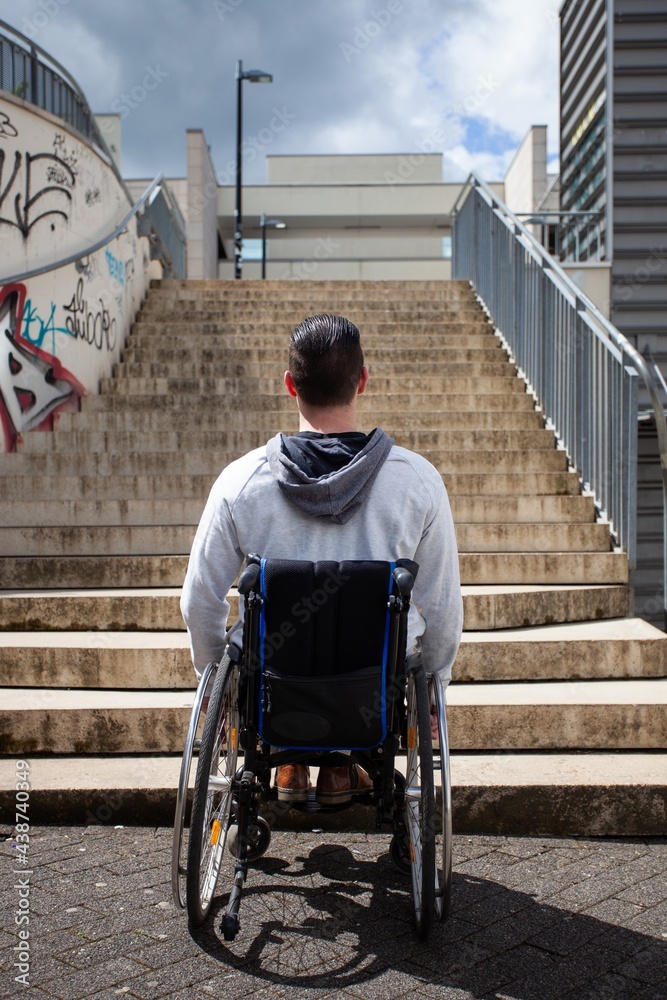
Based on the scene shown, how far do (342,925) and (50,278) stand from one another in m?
6.41

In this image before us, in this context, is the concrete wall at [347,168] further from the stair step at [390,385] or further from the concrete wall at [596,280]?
the stair step at [390,385]

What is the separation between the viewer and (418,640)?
8.54 feet

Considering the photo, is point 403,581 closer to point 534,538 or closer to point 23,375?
point 534,538

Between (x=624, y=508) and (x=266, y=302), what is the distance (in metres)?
5.64

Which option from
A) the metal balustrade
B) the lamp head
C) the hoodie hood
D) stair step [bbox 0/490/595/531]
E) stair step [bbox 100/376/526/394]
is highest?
the lamp head

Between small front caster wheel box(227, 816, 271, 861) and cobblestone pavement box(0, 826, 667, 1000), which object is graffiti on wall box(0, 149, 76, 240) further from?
small front caster wheel box(227, 816, 271, 861)

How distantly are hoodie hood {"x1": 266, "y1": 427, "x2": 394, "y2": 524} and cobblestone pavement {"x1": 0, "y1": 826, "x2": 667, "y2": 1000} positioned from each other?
43.7 inches

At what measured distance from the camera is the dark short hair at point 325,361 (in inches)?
99.4

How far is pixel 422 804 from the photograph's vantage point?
7.54ft

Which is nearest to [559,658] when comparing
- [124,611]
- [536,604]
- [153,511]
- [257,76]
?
[536,604]

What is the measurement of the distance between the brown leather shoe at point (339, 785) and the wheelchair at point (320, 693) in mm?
92

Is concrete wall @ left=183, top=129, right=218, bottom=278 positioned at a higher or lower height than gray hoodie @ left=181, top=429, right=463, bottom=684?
higher

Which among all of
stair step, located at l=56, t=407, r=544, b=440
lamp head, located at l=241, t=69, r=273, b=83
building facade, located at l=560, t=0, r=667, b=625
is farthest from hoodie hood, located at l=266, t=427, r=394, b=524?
lamp head, located at l=241, t=69, r=273, b=83

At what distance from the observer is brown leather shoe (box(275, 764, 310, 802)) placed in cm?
247
